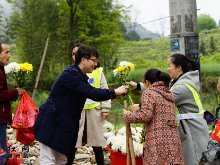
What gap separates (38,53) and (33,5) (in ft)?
12.1

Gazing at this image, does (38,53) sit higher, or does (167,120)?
(38,53)

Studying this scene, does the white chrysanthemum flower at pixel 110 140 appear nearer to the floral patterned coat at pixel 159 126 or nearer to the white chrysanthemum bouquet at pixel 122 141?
the white chrysanthemum bouquet at pixel 122 141

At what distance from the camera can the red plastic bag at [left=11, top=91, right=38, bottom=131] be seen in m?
3.88

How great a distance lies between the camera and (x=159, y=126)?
8.86 ft

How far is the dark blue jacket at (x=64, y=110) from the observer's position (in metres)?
2.77

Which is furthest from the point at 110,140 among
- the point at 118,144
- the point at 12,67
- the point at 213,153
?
the point at 213,153

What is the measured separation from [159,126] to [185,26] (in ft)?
6.67

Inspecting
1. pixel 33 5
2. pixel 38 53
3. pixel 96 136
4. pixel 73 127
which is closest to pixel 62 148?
pixel 73 127

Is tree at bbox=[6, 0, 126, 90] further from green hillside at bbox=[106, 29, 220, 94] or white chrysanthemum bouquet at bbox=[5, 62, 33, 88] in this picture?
white chrysanthemum bouquet at bbox=[5, 62, 33, 88]

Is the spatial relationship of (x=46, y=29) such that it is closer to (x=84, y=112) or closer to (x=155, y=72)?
(x=84, y=112)

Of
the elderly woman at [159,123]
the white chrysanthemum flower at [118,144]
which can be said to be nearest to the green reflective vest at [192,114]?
the elderly woman at [159,123]

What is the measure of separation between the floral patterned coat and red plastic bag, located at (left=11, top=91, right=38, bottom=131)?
1881 mm

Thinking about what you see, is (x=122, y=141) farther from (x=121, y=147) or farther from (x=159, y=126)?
(x=159, y=126)

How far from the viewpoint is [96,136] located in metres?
3.98
